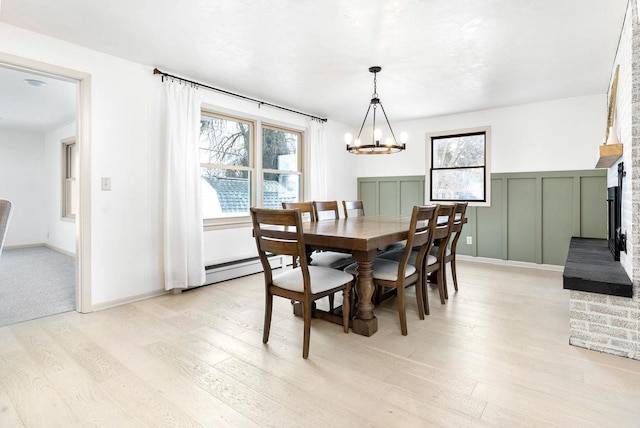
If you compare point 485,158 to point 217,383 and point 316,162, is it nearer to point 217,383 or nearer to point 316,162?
point 316,162

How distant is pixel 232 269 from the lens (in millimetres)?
4031

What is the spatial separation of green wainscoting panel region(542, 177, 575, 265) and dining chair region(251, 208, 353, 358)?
3558 millimetres

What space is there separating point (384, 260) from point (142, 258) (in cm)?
234

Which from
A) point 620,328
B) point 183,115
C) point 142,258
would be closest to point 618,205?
point 620,328

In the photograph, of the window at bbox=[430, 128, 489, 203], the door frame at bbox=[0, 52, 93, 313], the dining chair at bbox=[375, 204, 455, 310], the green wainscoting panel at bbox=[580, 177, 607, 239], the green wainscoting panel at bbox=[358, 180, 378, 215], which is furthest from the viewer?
the green wainscoting panel at bbox=[358, 180, 378, 215]

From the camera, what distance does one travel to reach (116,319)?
273cm

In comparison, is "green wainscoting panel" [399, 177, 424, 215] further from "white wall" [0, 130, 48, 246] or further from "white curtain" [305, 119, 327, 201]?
"white wall" [0, 130, 48, 246]

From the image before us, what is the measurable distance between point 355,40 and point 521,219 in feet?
11.6

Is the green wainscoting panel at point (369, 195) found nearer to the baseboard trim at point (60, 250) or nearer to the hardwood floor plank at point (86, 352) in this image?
the hardwood floor plank at point (86, 352)

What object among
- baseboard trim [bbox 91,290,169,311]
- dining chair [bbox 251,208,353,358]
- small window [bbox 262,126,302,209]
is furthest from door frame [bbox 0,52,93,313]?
small window [bbox 262,126,302,209]

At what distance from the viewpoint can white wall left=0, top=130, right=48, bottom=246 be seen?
19.8 feet

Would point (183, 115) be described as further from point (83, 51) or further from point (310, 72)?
point (310, 72)

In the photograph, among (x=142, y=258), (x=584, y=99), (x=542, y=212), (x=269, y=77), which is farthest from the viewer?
(x=542, y=212)

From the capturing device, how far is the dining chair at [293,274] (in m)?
2.00
